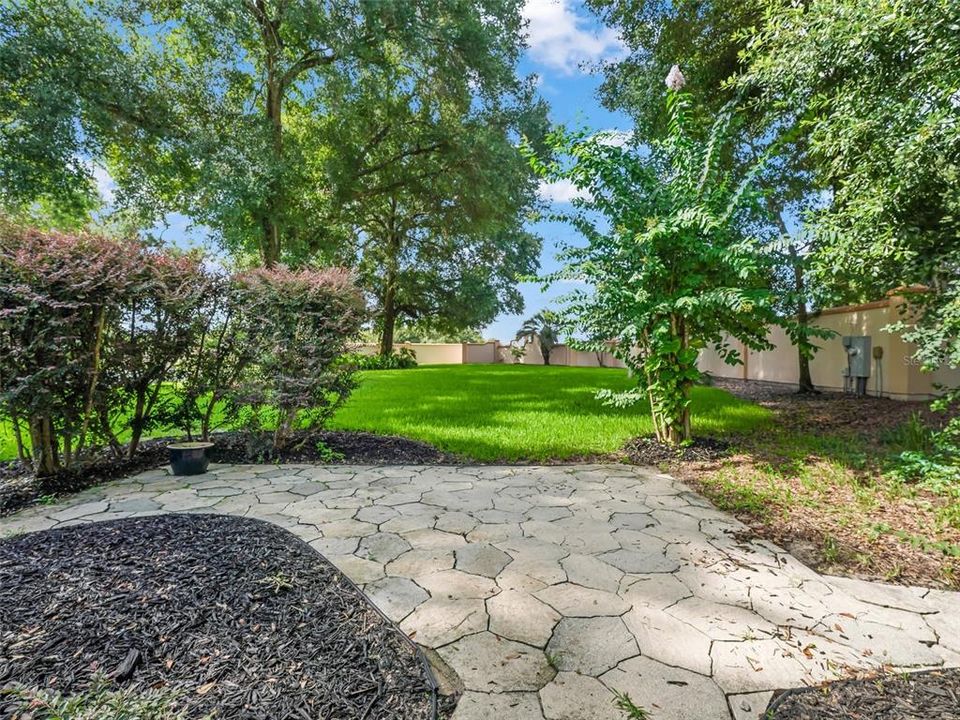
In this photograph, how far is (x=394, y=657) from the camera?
1.61m

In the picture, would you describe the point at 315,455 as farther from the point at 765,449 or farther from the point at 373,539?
the point at 765,449

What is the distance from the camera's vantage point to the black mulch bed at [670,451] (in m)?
4.34

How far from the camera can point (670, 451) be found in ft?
14.8

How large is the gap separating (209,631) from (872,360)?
9.44 m

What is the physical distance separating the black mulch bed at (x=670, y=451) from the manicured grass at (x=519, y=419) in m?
0.20

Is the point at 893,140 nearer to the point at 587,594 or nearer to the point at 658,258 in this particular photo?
the point at 658,258

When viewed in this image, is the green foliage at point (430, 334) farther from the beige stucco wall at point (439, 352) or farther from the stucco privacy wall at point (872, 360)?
the stucco privacy wall at point (872, 360)

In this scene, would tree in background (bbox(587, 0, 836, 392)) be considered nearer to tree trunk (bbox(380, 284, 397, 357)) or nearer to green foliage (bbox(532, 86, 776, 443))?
green foliage (bbox(532, 86, 776, 443))

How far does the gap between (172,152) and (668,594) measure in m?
11.1

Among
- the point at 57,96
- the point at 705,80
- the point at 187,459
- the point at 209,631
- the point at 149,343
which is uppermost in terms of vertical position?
the point at 57,96

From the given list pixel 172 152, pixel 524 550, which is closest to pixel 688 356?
pixel 524 550

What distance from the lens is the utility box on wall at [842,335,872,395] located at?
7.56 meters

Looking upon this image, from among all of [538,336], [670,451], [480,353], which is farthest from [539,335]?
[670,451]

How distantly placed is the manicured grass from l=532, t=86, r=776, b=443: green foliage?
835 millimetres
